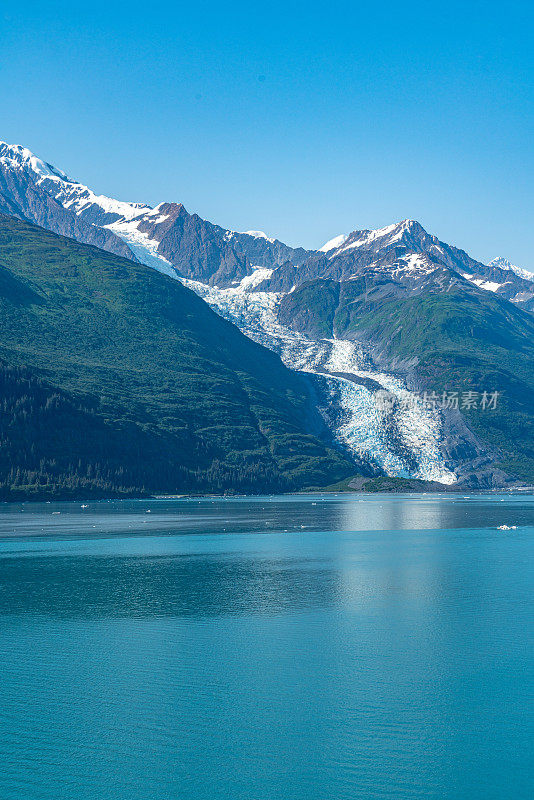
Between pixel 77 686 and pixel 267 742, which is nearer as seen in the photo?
pixel 267 742

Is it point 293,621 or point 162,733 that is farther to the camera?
point 293,621

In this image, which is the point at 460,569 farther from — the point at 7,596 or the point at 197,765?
the point at 197,765

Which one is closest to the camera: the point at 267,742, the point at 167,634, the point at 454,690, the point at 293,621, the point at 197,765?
the point at 197,765

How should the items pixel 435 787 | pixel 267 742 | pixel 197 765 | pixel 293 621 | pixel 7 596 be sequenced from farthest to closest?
pixel 7 596 → pixel 293 621 → pixel 267 742 → pixel 197 765 → pixel 435 787

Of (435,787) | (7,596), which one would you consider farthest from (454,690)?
(7,596)

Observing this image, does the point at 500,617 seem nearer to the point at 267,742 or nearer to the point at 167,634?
the point at 167,634

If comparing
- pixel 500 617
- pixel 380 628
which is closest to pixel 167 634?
pixel 380 628
